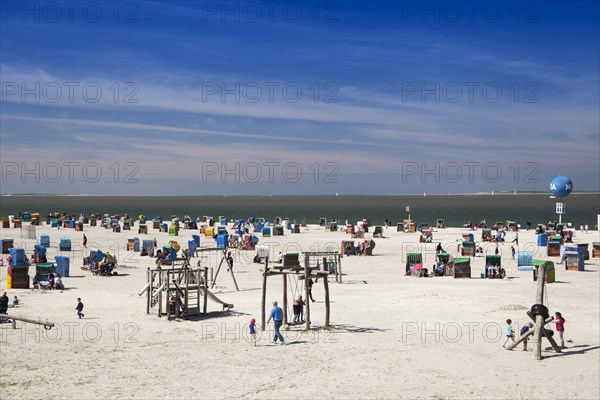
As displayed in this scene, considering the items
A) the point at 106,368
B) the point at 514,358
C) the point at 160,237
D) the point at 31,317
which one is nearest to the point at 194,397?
the point at 106,368

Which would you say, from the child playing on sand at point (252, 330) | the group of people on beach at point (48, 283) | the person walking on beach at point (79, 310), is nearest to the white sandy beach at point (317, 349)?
the child playing on sand at point (252, 330)

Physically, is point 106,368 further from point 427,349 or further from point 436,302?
point 436,302

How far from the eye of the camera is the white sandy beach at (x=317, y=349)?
15273mm

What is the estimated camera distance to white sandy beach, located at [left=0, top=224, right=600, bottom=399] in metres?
15.3

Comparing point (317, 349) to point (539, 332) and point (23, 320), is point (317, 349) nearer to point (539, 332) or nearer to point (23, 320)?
point (539, 332)

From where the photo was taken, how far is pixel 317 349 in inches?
733

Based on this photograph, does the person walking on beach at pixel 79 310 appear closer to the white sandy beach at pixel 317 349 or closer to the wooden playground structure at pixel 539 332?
the white sandy beach at pixel 317 349

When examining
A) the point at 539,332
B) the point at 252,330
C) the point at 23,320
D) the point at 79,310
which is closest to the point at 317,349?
the point at 252,330

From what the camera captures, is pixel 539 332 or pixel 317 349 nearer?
pixel 539 332

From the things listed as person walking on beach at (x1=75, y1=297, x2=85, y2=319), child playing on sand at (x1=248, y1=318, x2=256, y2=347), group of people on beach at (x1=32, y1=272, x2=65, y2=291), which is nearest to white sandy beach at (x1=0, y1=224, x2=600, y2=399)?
child playing on sand at (x1=248, y1=318, x2=256, y2=347)

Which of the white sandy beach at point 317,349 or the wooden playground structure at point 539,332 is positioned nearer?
the white sandy beach at point 317,349

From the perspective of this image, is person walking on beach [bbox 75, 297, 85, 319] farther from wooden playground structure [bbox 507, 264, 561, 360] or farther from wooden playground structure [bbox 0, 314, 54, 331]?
wooden playground structure [bbox 507, 264, 561, 360]

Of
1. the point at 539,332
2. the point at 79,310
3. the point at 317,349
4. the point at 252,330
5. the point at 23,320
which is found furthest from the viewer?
the point at 79,310

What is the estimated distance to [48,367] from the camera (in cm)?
1667
